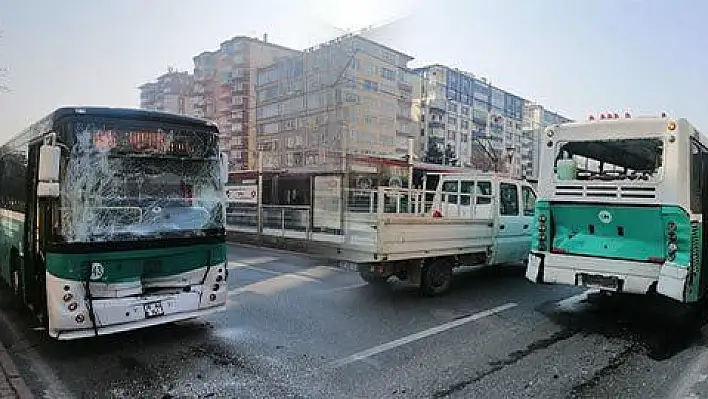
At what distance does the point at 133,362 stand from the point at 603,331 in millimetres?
5392

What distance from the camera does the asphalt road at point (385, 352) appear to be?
430cm

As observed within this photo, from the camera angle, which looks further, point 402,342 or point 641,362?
point 402,342

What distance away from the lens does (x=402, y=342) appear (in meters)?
5.59

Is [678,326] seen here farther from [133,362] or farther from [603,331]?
[133,362]

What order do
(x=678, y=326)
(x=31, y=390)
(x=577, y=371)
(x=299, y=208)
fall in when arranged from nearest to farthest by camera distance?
(x=31, y=390)
(x=577, y=371)
(x=678, y=326)
(x=299, y=208)

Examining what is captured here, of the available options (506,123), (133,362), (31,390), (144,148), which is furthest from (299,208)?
(506,123)

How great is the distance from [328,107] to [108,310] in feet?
76.8

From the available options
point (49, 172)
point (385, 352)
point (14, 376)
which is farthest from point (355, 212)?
point (14, 376)

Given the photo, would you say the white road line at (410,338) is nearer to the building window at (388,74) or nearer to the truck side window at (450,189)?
the truck side window at (450,189)

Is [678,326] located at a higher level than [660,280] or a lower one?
lower

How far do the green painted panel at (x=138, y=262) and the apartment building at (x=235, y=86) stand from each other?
25.1m

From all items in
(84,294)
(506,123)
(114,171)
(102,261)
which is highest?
(506,123)

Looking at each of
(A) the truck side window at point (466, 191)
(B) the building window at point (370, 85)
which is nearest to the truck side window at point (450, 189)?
(A) the truck side window at point (466, 191)

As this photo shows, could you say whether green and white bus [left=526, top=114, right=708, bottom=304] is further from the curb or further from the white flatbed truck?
the curb
